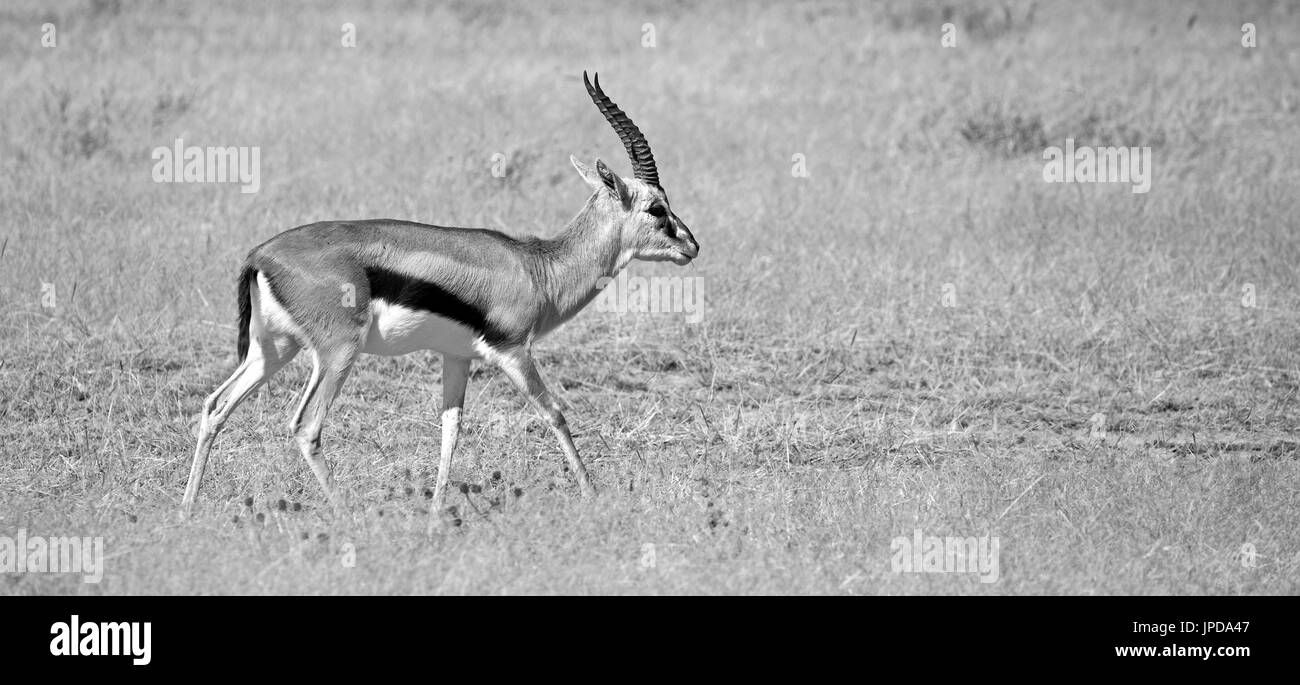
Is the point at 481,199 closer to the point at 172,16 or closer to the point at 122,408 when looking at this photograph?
the point at 122,408

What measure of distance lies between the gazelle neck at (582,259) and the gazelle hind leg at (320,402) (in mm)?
1120

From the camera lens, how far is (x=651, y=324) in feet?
32.8

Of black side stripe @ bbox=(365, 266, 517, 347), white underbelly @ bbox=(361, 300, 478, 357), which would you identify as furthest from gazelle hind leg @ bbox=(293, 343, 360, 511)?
black side stripe @ bbox=(365, 266, 517, 347)

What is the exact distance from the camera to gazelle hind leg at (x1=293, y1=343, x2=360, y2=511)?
7.02 metres

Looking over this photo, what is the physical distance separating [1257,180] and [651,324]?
654 cm

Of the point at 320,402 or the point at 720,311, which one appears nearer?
the point at 320,402

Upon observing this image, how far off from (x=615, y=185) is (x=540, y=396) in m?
1.17

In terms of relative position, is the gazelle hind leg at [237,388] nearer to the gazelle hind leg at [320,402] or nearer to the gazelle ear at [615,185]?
the gazelle hind leg at [320,402]

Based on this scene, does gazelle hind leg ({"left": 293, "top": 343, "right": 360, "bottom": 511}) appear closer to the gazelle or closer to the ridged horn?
the gazelle

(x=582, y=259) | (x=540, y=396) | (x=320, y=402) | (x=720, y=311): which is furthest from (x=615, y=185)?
(x=720, y=311)

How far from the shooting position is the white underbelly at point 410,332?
716cm

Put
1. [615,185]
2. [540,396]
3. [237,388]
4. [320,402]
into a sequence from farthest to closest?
[615,185] → [540,396] → [237,388] → [320,402]

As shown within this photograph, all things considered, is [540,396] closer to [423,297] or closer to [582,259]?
[423,297]

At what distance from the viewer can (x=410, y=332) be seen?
7211mm
